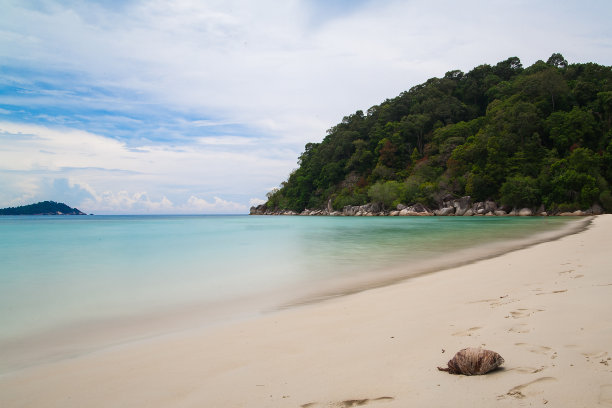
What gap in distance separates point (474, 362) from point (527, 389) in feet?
1.00

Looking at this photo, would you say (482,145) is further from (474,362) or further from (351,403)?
(351,403)

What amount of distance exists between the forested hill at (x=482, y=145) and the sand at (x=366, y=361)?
50111 mm

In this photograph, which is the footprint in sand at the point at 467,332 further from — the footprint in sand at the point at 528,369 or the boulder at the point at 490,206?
the boulder at the point at 490,206

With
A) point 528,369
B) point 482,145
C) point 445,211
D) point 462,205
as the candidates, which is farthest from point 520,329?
point 482,145

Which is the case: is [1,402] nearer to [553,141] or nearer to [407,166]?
[553,141]

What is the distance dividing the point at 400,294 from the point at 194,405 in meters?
3.83

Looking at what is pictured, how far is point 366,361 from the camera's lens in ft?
8.52

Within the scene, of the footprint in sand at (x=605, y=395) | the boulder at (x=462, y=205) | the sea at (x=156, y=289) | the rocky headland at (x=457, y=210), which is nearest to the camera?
the footprint in sand at (x=605, y=395)

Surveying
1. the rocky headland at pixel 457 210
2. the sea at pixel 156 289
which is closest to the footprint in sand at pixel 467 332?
the sea at pixel 156 289

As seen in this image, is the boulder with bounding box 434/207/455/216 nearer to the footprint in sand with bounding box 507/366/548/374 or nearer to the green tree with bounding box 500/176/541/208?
the green tree with bounding box 500/176/541/208

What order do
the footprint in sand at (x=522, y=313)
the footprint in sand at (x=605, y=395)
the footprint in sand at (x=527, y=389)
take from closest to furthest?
1. the footprint in sand at (x=605, y=395)
2. the footprint in sand at (x=527, y=389)
3. the footprint in sand at (x=522, y=313)

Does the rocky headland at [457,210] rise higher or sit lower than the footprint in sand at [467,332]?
higher

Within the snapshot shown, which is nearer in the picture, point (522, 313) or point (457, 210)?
point (522, 313)

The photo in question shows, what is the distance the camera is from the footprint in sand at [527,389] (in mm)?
1881
